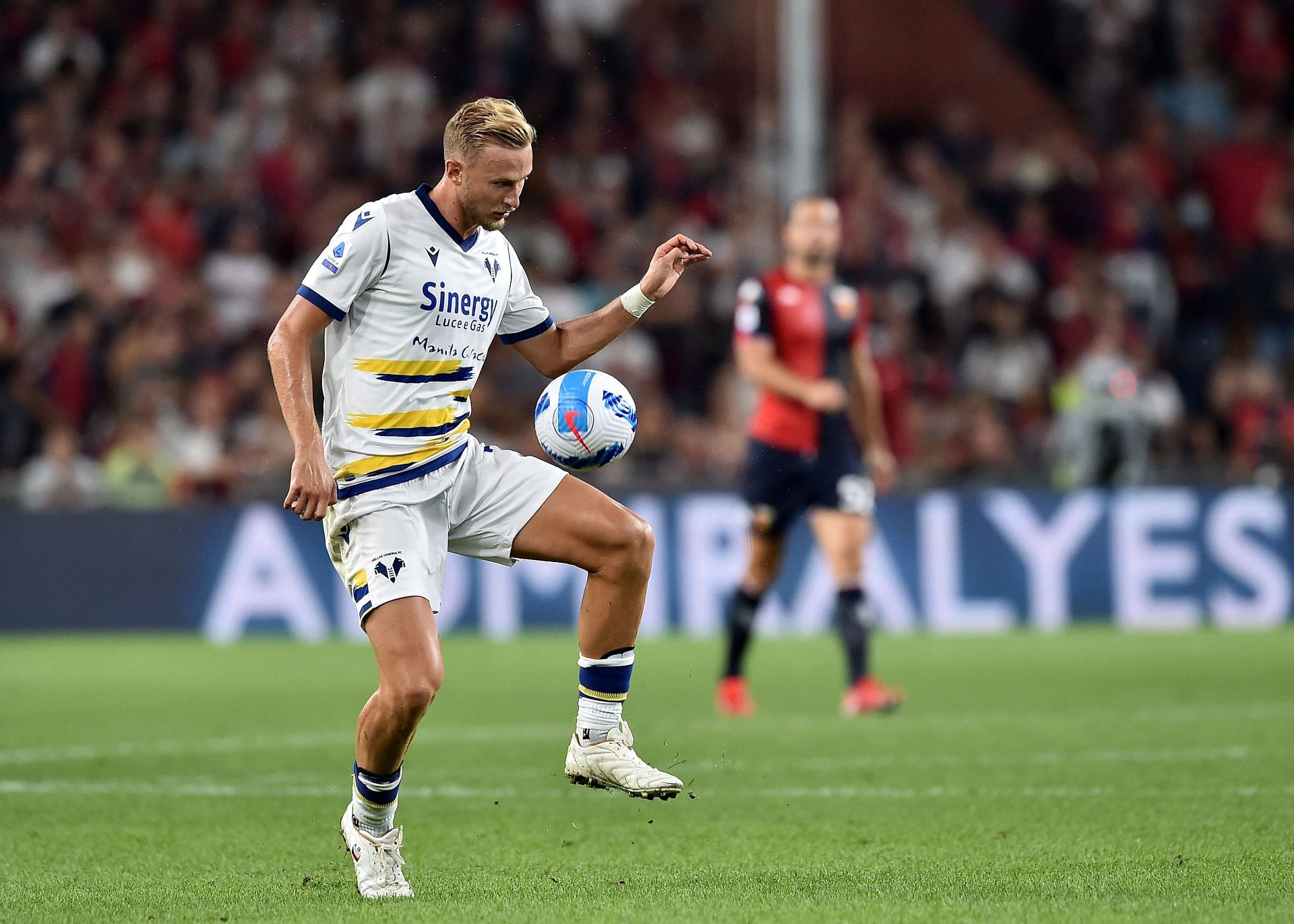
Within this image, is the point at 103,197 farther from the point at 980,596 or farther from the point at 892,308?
the point at 980,596

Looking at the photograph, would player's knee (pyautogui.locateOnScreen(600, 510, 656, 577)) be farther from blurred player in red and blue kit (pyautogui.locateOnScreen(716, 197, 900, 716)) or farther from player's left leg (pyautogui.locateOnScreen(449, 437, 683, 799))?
blurred player in red and blue kit (pyautogui.locateOnScreen(716, 197, 900, 716))

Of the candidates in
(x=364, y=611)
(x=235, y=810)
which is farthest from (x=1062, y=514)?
(x=364, y=611)

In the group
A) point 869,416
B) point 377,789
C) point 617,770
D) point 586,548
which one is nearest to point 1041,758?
point 869,416

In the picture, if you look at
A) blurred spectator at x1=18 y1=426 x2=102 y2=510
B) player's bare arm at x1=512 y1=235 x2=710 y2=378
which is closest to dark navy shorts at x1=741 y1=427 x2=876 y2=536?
player's bare arm at x1=512 y1=235 x2=710 y2=378

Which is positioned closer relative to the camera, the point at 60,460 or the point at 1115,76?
the point at 60,460

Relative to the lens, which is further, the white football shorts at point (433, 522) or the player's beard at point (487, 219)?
the player's beard at point (487, 219)

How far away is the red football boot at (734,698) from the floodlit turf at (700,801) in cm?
14

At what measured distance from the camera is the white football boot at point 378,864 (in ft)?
16.8

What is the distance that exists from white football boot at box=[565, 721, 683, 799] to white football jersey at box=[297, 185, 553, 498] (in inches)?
37.5

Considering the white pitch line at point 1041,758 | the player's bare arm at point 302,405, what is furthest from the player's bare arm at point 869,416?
the player's bare arm at point 302,405

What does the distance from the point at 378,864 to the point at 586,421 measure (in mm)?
1438

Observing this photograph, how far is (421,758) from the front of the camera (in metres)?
8.07

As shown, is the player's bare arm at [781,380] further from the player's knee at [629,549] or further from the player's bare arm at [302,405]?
the player's bare arm at [302,405]

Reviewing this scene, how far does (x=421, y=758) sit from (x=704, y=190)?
10623 millimetres
